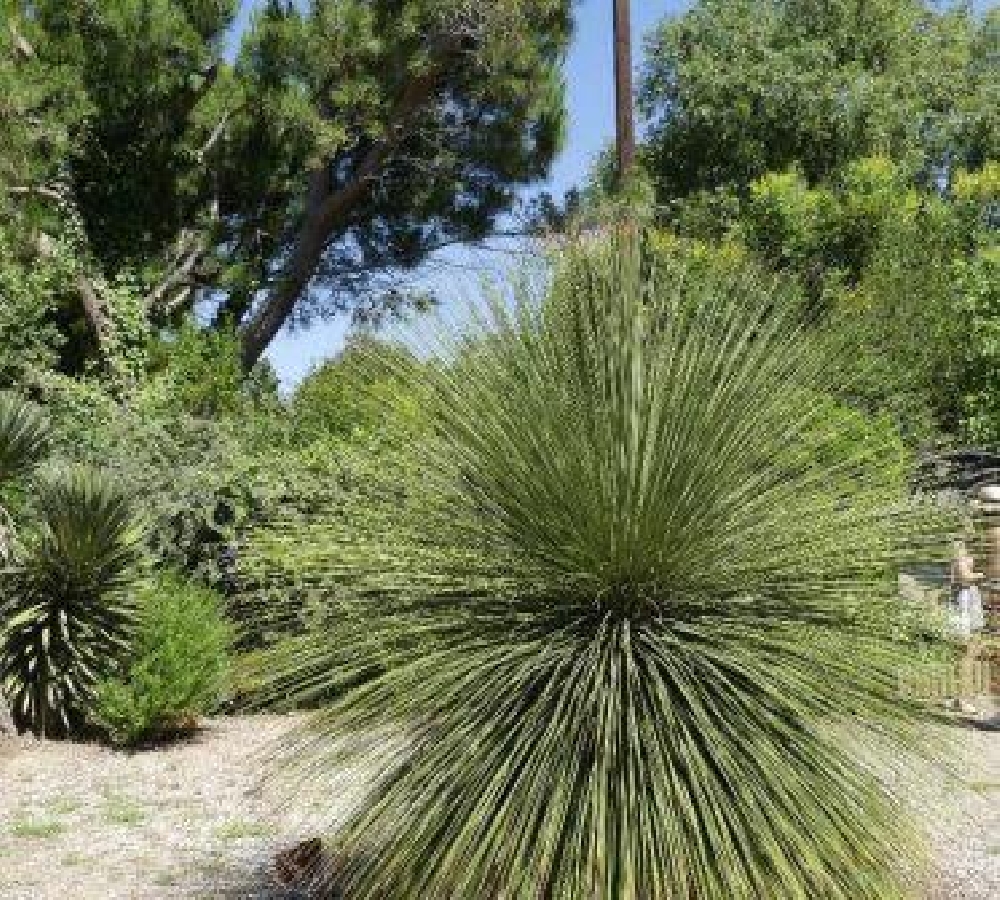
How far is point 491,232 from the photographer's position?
20359mm

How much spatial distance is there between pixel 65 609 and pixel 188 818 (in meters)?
2.60

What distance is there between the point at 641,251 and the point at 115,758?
18.0ft

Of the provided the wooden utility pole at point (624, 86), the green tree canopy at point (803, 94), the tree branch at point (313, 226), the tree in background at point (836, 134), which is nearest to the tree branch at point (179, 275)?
the tree branch at point (313, 226)

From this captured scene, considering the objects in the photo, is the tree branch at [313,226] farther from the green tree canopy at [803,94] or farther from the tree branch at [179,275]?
the green tree canopy at [803,94]

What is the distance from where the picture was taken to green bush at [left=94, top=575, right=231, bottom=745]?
8773 millimetres

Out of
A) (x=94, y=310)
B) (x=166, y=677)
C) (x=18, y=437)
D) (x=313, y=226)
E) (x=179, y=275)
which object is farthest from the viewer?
(x=313, y=226)

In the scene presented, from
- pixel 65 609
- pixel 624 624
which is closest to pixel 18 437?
pixel 65 609

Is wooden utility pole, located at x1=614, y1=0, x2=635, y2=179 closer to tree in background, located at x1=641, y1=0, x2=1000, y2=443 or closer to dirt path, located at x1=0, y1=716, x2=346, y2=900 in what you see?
tree in background, located at x1=641, y1=0, x2=1000, y2=443

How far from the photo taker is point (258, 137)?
18.7m

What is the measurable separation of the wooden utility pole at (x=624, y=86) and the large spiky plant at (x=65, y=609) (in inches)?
369

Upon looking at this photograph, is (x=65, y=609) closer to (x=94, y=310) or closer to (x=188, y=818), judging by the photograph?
(x=188, y=818)

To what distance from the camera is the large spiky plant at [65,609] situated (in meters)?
9.03

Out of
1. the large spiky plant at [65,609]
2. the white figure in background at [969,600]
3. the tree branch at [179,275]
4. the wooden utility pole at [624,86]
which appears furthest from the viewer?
the tree branch at [179,275]

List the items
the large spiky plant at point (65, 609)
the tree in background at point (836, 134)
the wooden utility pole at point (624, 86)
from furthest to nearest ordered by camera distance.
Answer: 1. the tree in background at point (836, 134)
2. the wooden utility pole at point (624, 86)
3. the large spiky plant at point (65, 609)
